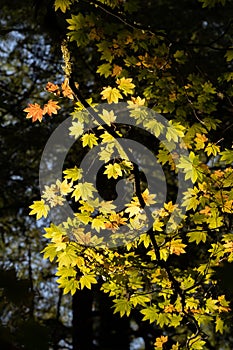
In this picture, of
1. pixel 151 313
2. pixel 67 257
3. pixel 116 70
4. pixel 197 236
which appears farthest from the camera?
pixel 116 70

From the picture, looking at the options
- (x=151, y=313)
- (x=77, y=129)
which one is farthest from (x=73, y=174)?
(x=151, y=313)

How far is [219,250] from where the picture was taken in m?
3.66

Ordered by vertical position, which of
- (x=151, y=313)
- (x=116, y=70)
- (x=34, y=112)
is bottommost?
(x=151, y=313)

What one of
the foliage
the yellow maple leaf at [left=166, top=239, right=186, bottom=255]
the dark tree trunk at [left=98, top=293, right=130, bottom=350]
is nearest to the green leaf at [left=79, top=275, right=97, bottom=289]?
the foliage

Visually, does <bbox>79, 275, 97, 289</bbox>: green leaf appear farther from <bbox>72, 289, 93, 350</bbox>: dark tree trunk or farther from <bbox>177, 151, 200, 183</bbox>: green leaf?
<bbox>72, 289, 93, 350</bbox>: dark tree trunk

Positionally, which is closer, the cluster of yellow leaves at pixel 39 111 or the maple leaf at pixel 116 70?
the cluster of yellow leaves at pixel 39 111

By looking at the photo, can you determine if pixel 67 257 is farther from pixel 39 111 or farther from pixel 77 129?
pixel 39 111

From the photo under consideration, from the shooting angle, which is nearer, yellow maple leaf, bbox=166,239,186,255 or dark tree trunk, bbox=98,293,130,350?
yellow maple leaf, bbox=166,239,186,255

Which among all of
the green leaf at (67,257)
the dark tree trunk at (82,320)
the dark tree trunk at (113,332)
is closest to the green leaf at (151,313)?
the green leaf at (67,257)

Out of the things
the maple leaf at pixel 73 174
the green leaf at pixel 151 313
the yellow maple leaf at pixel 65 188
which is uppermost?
the maple leaf at pixel 73 174

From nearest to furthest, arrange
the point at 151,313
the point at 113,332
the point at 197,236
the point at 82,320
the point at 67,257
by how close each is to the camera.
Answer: the point at 67,257 → the point at 197,236 → the point at 151,313 → the point at 82,320 → the point at 113,332

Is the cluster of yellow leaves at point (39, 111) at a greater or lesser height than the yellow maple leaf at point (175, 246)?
greater

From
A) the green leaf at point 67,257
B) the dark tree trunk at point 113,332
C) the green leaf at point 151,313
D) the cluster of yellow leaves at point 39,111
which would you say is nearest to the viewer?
the green leaf at point 67,257

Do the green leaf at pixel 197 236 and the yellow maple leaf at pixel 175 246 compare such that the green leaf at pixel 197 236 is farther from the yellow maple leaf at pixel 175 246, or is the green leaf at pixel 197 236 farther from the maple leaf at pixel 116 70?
the maple leaf at pixel 116 70
